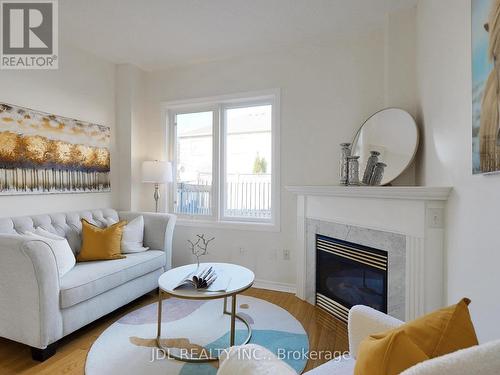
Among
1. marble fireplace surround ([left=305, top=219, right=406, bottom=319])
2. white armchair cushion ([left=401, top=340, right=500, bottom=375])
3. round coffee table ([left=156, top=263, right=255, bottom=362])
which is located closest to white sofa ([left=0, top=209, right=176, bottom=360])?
round coffee table ([left=156, top=263, right=255, bottom=362])

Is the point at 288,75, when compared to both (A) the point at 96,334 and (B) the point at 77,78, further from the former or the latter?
(A) the point at 96,334

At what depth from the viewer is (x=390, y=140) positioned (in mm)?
2395

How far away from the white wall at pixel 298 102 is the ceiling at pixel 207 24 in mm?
182

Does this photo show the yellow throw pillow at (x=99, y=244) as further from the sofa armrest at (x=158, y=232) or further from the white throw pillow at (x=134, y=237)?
the sofa armrest at (x=158, y=232)

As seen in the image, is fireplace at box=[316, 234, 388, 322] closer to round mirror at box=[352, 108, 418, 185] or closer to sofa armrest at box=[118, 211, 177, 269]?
round mirror at box=[352, 108, 418, 185]

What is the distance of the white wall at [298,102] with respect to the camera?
9.00 ft

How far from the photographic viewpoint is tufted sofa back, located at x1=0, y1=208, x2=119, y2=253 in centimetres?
223

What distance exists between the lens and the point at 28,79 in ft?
8.46

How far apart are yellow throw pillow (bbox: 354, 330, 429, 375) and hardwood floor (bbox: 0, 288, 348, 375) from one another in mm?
1232

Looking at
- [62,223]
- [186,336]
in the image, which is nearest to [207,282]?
[186,336]

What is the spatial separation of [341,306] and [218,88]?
107 inches

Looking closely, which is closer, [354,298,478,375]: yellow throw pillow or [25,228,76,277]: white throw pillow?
[354,298,478,375]: yellow throw pillow

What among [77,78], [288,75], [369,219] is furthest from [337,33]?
[77,78]

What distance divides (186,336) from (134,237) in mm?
1213
